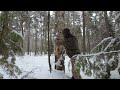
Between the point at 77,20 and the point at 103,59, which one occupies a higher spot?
the point at 77,20

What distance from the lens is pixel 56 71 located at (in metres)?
7.03

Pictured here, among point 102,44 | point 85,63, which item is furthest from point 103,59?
point 102,44
